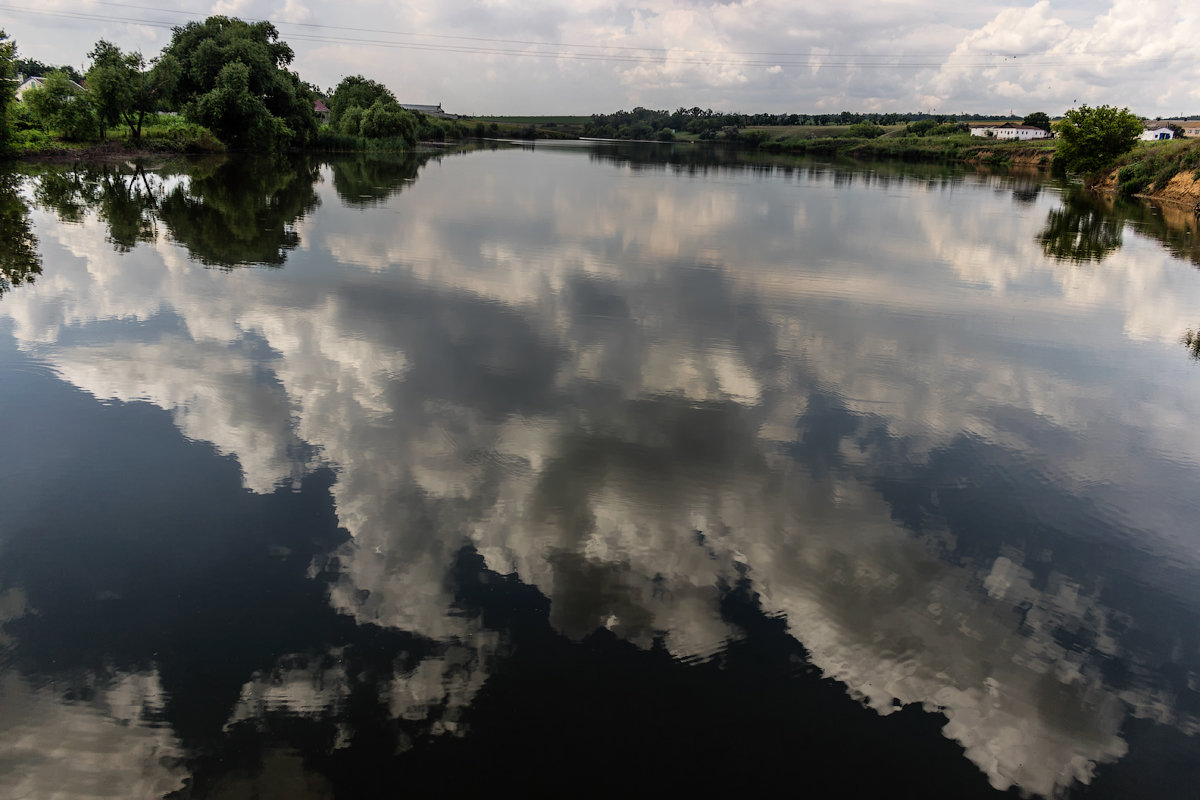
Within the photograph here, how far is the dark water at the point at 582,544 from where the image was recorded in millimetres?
4289

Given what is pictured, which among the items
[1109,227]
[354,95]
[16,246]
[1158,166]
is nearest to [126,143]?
[16,246]

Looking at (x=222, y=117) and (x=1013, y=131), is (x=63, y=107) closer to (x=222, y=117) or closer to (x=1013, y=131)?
(x=222, y=117)

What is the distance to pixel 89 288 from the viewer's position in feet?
44.0

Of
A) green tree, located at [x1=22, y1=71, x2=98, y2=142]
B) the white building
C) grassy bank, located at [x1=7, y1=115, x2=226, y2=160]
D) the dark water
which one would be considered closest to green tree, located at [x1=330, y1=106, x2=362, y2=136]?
grassy bank, located at [x1=7, y1=115, x2=226, y2=160]

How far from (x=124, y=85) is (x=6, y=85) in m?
8.64

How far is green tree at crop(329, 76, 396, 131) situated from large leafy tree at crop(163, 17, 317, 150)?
24.4 metres

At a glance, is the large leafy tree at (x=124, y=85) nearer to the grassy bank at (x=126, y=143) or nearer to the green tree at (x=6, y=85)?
the grassy bank at (x=126, y=143)

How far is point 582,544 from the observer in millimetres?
6160

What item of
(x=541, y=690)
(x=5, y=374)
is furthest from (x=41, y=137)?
(x=541, y=690)

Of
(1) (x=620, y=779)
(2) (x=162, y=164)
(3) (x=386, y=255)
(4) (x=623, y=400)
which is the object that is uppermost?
(2) (x=162, y=164)

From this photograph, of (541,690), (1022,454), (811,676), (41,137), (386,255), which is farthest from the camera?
(41,137)

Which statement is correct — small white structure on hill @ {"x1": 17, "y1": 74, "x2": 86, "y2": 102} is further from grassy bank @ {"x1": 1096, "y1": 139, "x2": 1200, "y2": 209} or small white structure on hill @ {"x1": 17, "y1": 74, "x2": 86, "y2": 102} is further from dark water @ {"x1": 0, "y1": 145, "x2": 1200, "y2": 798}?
grassy bank @ {"x1": 1096, "y1": 139, "x2": 1200, "y2": 209}

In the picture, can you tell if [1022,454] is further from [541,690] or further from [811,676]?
[541,690]

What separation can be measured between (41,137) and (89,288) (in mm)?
36157
